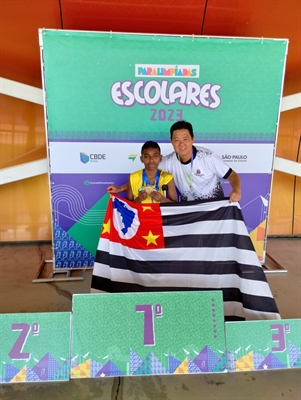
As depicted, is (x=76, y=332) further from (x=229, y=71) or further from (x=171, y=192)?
(x=229, y=71)

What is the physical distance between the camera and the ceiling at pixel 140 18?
3.16m

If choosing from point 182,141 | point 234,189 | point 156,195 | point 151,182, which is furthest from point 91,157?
point 234,189

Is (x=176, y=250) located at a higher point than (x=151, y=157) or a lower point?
lower

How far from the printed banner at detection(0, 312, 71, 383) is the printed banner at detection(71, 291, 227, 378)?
2.3 inches

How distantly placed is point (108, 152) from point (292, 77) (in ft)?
8.20

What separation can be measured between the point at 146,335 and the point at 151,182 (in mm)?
1323

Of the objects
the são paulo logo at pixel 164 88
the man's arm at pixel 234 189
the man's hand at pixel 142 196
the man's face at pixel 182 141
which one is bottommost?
the man's hand at pixel 142 196

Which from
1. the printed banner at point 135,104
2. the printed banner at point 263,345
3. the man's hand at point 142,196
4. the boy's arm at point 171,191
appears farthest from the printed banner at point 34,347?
the printed banner at point 135,104

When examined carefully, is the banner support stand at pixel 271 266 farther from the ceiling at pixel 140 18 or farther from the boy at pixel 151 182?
the ceiling at pixel 140 18

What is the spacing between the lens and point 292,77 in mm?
3996

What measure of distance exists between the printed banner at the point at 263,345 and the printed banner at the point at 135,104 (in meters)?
1.87

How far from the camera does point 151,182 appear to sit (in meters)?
2.80

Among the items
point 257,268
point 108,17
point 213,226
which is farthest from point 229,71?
point 257,268

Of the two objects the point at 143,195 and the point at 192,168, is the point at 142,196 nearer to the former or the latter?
the point at 143,195
